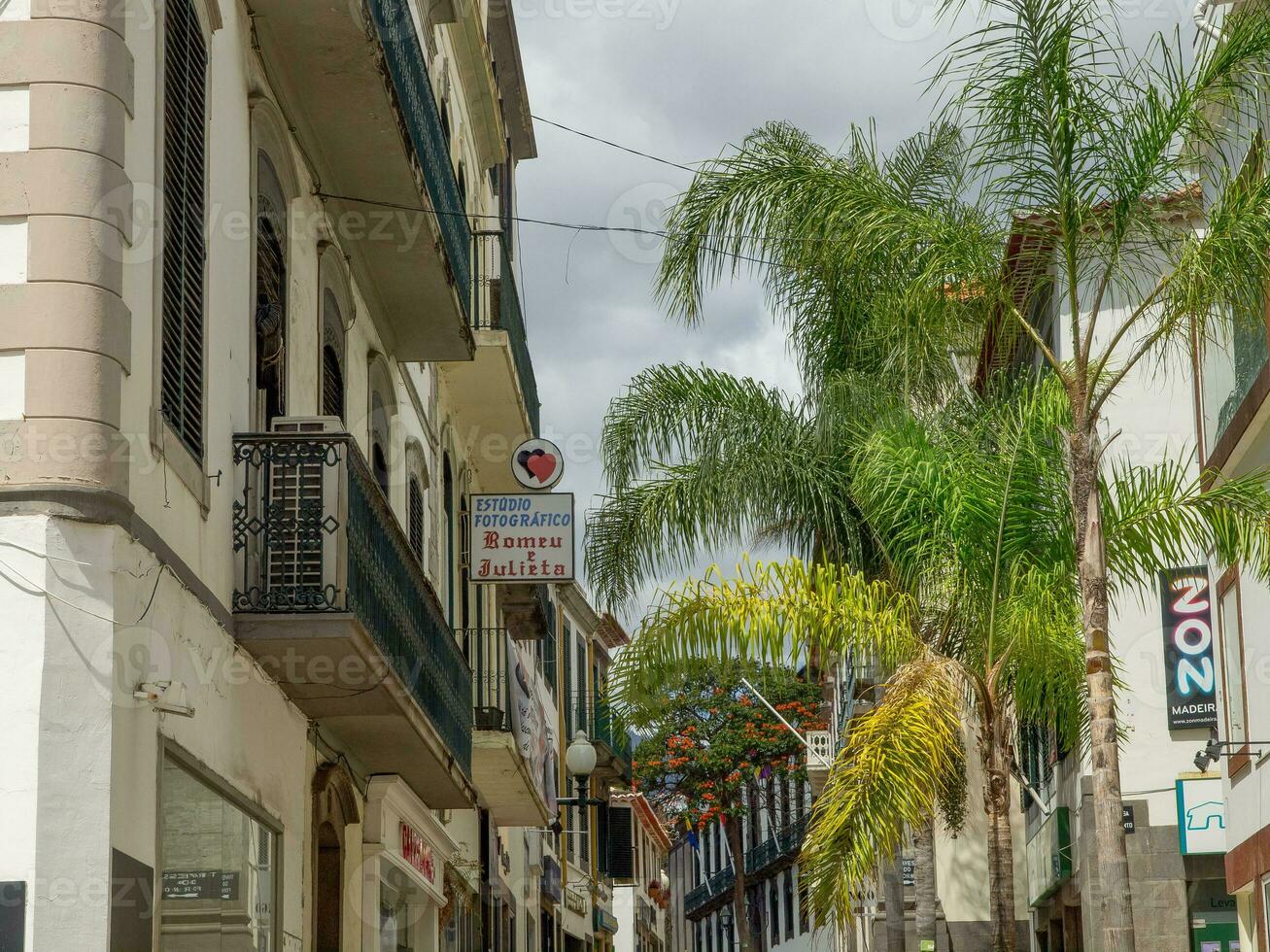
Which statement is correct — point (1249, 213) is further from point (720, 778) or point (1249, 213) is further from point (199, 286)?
point (720, 778)

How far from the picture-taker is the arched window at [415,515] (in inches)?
652

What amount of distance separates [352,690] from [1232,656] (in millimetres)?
9027

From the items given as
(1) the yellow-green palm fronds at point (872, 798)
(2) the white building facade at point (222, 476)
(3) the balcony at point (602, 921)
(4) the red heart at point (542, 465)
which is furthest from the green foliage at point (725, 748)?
(1) the yellow-green palm fronds at point (872, 798)

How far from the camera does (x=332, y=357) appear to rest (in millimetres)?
13375

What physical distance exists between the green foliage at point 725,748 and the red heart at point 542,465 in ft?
94.5

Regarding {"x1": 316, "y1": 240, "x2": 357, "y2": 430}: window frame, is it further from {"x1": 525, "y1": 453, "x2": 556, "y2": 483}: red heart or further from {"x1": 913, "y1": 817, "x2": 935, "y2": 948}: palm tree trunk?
{"x1": 913, "y1": 817, "x2": 935, "y2": 948}: palm tree trunk

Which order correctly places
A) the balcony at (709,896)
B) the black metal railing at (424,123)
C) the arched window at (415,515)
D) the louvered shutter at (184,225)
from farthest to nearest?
the balcony at (709,896)
the arched window at (415,515)
the black metal railing at (424,123)
the louvered shutter at (184,225)

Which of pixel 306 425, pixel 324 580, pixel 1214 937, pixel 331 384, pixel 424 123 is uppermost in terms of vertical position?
pixel 424 123

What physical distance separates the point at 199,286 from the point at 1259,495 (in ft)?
21.9

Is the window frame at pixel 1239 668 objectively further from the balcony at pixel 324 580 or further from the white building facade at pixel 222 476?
the balcony at pixel 324 580

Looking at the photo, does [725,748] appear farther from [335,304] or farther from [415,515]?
[335,304]

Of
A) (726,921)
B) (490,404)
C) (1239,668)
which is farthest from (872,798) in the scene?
(726,921)

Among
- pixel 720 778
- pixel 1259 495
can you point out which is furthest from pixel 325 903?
pixel 720 778

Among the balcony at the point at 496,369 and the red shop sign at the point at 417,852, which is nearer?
the red shop sign at the point at 417,852
